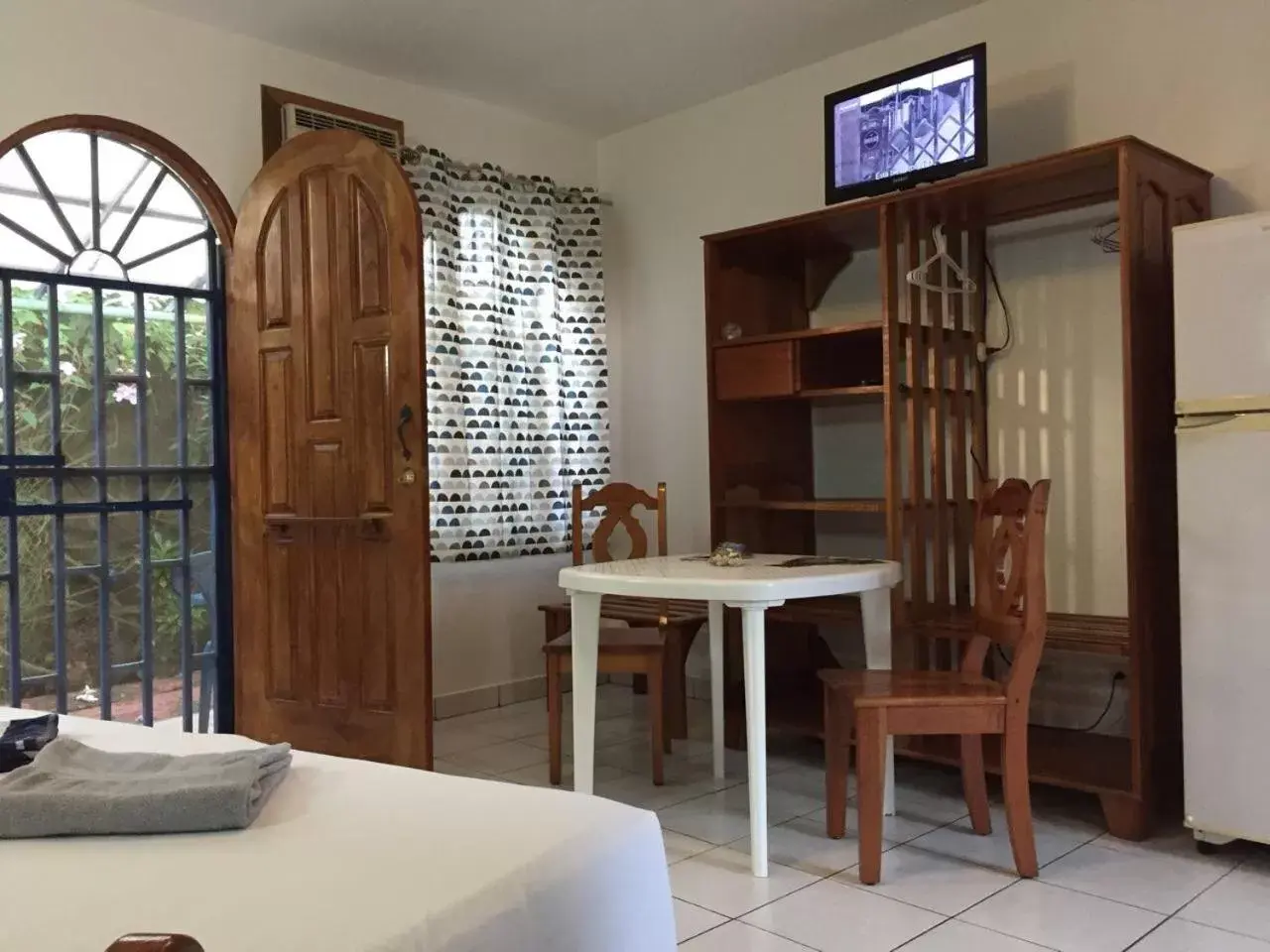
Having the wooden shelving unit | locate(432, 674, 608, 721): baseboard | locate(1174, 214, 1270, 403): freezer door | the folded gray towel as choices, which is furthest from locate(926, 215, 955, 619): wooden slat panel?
the folded gray towel

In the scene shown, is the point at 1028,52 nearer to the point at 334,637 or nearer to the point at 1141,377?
the point at 1141,377

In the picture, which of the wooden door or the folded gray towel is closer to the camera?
the folded gray towel

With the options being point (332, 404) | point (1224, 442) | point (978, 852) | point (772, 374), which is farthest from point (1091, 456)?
point (332, 404)

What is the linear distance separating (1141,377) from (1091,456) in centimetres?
58

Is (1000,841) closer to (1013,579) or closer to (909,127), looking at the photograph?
(1013,579)

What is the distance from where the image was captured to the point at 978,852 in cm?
258

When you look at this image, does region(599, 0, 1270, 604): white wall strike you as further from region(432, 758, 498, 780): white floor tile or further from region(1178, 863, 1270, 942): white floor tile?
region(432, 758, 498, 780): white floor tile

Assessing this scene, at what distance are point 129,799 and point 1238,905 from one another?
2249 mm

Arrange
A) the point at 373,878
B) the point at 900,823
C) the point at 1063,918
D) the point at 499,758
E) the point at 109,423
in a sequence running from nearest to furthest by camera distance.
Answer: the point at 373,878 → the point at 1063,918 → the point at 900,823 → the point at 109,423 → the point at 499,758

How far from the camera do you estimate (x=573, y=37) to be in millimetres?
3740

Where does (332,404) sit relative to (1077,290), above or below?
below

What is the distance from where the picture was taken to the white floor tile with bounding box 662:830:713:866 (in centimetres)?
261

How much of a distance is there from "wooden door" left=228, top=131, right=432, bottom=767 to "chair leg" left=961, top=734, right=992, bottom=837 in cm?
161

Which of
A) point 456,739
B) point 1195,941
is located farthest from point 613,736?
point 1195,941
